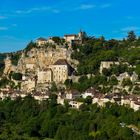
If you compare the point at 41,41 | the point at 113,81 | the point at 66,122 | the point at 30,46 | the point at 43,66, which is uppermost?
the point at 41,41

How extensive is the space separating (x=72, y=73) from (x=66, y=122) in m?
14.5

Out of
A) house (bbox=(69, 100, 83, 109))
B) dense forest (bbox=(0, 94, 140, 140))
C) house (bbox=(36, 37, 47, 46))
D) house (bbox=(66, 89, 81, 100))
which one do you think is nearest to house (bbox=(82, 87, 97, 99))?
house (bbox=(66, 89, 81, 100))

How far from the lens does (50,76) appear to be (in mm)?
68188

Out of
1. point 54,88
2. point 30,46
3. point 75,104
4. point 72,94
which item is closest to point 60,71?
point 54,88

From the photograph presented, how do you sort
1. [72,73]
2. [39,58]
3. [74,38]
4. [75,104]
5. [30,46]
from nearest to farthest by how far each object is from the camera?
[75,104] → [72,73] → [39,58] → [74,38] → [30,46]

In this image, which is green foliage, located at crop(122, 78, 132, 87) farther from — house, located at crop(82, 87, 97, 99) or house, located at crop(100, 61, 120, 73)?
house, located at crop(100, 61, 120, 73)

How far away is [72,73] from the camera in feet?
221

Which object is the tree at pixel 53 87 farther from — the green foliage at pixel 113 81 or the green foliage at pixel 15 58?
the green foliage at pixel 15 58

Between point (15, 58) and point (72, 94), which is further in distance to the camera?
point (15, 58)

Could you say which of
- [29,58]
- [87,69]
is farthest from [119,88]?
[29,58]

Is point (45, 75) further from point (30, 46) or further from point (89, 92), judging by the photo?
point (89, 92)

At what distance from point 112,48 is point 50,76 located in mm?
9214

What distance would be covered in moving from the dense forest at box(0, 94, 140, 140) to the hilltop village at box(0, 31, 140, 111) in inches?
54.3

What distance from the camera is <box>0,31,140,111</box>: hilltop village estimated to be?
2329 inches
